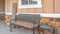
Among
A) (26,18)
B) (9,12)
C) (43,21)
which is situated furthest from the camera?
(9,12)

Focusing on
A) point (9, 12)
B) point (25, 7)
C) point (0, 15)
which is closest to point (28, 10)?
point (25, 7)

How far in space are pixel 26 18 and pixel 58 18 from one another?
1.76 metres

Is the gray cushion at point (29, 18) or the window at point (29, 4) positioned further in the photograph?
the window at point (29, 4)

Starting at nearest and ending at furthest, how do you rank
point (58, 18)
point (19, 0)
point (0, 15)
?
point (58, 18)
point (19, 0)
point (0, 15)

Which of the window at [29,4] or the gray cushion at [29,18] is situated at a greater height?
the window at [29,4]

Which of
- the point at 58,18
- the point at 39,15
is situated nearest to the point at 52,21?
the point at 58,18

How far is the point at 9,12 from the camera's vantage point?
8102 mm

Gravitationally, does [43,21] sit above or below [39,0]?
below

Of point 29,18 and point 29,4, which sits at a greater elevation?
point 29,4

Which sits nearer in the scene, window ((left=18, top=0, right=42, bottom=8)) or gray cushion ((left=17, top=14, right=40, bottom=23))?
gray cushion ((left=17, top=14, right=40, bottom=23))

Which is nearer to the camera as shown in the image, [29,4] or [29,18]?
[29,18]

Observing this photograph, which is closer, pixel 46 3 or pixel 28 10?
pixel 46 3

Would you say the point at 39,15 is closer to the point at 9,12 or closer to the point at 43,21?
the point at 43,21

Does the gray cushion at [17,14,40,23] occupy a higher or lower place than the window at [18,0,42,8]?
lower
